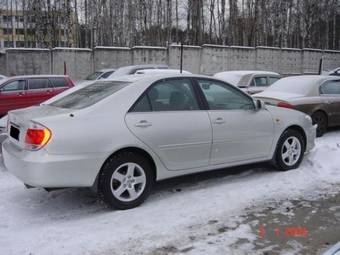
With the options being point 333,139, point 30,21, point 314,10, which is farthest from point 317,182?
point 314,10

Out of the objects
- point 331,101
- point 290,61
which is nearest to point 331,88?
point 331,101

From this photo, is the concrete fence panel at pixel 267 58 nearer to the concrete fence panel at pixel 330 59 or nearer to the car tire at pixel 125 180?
the concrete fence panel at pixel 330 59

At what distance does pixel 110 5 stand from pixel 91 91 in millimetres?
41893

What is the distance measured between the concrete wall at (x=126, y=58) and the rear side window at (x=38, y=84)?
13.6 m

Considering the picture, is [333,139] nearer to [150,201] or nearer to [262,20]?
[150,201]

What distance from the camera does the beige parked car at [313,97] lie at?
920 cm

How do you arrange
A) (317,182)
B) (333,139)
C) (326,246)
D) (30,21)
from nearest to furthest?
(326,246), (317,182), (333,139), (30,21)

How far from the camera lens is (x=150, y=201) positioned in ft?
17.9

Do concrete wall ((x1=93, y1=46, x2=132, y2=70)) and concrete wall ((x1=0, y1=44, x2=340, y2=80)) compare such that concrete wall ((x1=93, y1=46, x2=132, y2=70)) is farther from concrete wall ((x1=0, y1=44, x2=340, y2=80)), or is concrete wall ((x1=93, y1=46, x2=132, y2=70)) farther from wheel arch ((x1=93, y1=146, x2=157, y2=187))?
wheel arch ((x1=93, y1=146, x2=157, y2=187))

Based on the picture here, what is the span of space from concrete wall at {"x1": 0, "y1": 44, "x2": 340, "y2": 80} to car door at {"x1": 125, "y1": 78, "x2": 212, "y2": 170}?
23.3m

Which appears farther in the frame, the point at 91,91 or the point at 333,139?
the point at 333,139

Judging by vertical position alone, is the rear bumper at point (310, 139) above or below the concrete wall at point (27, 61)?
below

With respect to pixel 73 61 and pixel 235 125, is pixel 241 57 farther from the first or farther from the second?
pixel 235 125

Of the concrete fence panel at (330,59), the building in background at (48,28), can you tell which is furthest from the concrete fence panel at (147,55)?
the concrete fence panel at (330,59)
